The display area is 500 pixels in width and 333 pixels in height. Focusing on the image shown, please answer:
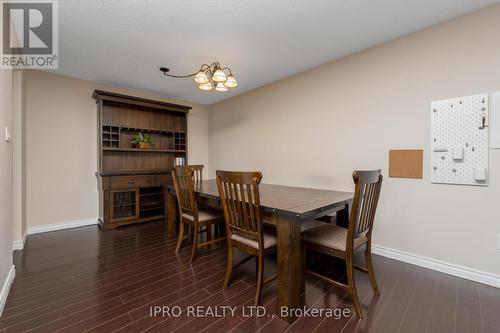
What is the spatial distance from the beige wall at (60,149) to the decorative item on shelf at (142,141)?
60 cm

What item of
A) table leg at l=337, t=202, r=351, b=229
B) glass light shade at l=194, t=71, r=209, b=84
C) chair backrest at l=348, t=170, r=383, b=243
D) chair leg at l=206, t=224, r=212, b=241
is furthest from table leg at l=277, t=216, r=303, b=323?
glass light shade at l=194, t=71, r=209, b=84

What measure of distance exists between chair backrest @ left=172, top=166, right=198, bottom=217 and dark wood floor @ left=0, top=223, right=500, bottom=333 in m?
0.54

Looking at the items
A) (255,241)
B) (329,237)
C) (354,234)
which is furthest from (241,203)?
(354,234)

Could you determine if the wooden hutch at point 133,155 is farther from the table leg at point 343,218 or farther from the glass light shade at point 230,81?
the table leg at point 343,218

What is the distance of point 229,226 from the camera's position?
1840mm

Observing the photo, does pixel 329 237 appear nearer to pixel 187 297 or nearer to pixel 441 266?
pixel 187 297

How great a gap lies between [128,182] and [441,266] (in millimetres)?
4117

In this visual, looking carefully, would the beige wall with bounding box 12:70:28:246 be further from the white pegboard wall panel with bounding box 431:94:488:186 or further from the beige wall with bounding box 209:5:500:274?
the white pegboard wall panel with bounding box 431:94:488:186

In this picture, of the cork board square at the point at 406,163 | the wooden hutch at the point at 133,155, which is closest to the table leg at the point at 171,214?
the wooden hutch at the point at 133,155

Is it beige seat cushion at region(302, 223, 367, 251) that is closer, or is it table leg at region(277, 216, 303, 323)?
table leg at region(277, 216, 303, 323)

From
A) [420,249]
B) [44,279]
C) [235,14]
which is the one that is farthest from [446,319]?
[44,279]

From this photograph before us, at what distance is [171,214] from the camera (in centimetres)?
305

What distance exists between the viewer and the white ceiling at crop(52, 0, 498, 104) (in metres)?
1.86

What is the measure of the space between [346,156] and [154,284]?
250 cm
